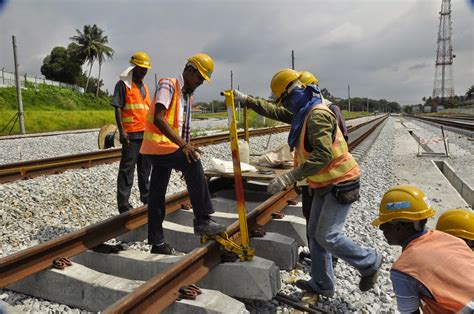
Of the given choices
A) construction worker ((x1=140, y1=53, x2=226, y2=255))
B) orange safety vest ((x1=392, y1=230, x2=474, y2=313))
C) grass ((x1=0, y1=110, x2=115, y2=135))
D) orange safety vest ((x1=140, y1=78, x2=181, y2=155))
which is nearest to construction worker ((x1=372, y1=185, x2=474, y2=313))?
orange safety vest ((x1=392, y1=230, x2=474, y2=313))

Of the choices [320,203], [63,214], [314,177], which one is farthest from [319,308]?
[63,214]

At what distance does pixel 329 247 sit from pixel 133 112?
11.1 ft

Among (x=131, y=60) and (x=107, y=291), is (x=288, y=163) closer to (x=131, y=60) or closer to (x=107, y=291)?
(x=131, y=60)

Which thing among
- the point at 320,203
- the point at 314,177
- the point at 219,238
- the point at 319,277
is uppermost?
the point at 314,177

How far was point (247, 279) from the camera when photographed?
3.11 m

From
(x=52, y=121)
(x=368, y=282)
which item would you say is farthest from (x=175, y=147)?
(x=52, y=121)

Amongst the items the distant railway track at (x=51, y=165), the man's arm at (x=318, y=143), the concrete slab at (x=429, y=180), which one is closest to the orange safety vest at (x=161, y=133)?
the man's arm at (x=318, y=143)

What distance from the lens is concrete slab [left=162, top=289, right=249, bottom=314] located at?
8.63 feet

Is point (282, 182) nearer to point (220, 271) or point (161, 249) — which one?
point (220, 271)

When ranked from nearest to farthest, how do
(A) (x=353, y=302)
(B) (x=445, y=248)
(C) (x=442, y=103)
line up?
(B) (x=445, y=248), (A) (x=353, y=302), (C) (x=442, y=103)

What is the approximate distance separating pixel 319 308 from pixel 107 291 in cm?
162

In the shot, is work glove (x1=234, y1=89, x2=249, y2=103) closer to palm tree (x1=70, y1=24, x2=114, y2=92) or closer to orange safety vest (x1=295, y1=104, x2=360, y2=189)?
orange safety vest (x1=295, y1=104, x2=360, y2=189)

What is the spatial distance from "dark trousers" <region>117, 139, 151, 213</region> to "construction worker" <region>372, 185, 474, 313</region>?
341cm

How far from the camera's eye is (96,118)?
33.9m
